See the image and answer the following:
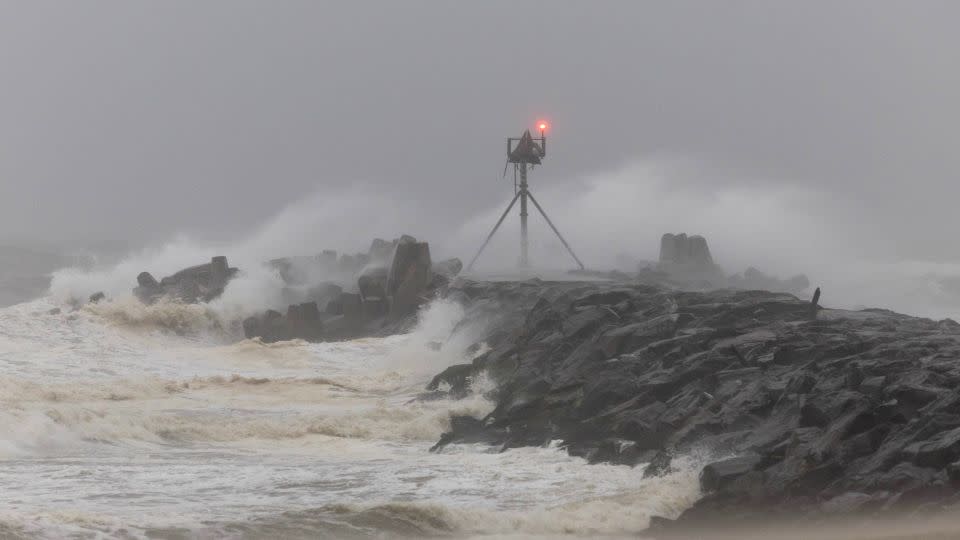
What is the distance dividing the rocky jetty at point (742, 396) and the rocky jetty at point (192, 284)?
23805 millimetres

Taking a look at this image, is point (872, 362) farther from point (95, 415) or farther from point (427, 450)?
point (95, 415)

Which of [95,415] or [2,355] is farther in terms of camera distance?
[2,355]

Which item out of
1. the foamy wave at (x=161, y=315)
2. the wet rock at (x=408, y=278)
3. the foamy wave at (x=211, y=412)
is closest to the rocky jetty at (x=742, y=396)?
the foamy wave at (x=211, y=412)

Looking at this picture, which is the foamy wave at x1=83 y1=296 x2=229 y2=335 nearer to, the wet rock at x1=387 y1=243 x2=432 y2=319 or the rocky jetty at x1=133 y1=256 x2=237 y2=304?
the rocky jetty at x1=133 y1=256 x2=237 y2=304

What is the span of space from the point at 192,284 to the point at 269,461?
1336 inches

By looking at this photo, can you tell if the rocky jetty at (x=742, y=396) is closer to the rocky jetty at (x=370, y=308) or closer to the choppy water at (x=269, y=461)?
the choppy water at (x=269, y=461)

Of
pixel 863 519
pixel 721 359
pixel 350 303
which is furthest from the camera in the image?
pixel 350 303

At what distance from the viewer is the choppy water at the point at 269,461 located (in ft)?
44.7

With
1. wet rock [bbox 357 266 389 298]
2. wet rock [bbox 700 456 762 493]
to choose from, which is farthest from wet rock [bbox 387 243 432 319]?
wet rock [bbox 700 456 762 493]

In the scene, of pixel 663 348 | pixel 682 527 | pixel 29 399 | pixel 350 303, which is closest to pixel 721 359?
pixel 663 348

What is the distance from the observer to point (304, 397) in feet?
97.0

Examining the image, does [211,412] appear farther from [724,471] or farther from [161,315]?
[161,315]

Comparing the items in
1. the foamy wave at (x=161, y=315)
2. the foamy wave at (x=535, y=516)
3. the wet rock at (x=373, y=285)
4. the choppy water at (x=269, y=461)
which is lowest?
the foamy wave at (x=535, y=516)

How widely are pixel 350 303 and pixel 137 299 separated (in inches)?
372
